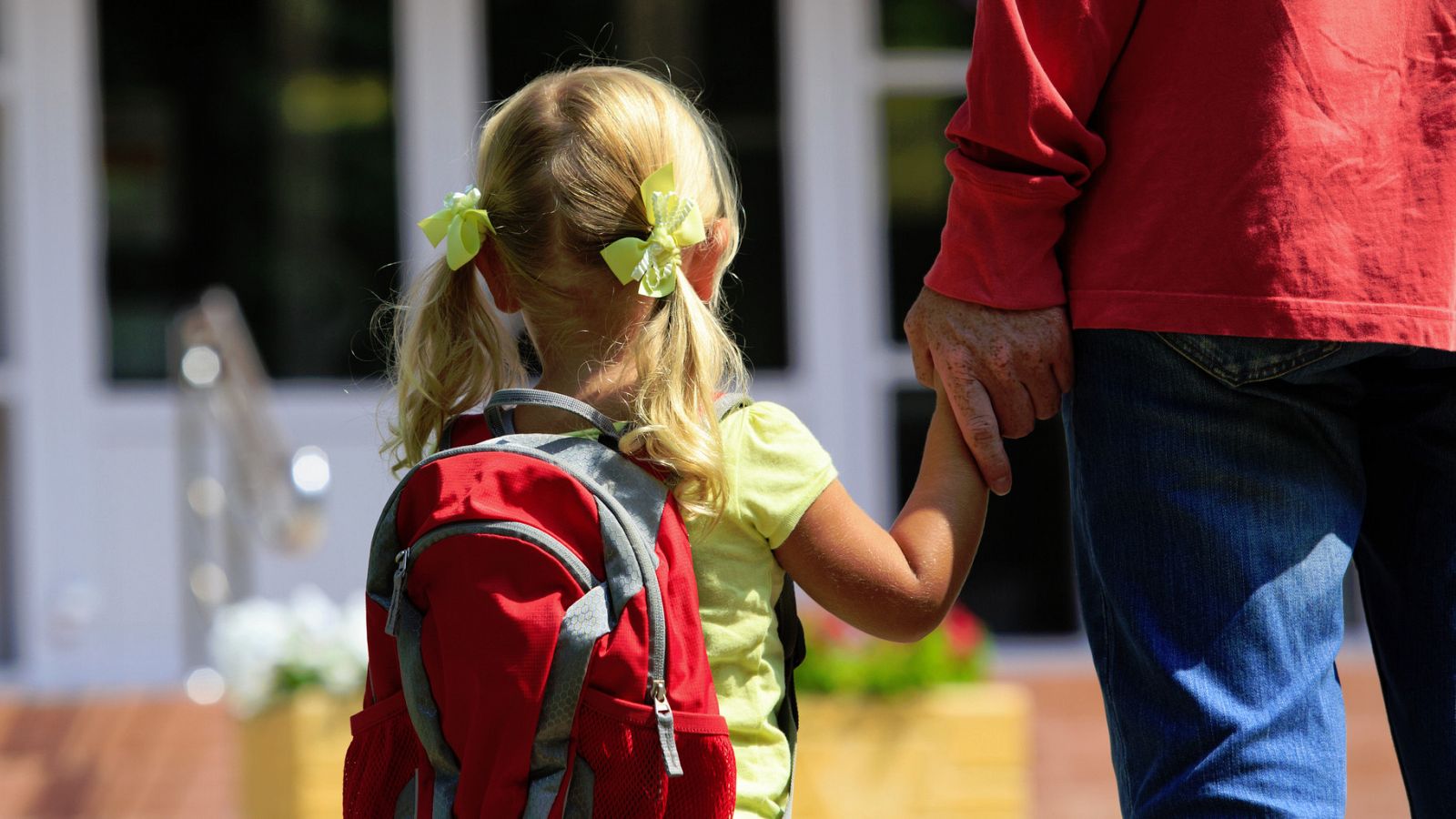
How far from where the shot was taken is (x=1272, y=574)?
1735 mm

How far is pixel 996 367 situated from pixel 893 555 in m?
A: 0.27

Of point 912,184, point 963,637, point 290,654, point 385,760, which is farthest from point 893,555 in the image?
point 912,184

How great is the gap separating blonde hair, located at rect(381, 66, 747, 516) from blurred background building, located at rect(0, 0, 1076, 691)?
4267 millimetres

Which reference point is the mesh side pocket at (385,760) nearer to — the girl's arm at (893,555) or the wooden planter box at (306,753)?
the girl's arm at (893,555)

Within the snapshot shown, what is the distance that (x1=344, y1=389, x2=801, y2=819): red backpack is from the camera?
1574 mm

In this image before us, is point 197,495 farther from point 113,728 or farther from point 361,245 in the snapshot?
point 361,245

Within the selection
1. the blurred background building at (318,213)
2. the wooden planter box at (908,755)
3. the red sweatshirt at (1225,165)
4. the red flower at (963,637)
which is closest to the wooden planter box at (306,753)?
the wooden planter box at (908,755)

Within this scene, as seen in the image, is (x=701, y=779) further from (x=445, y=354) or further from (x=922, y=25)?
(x=922, y=25)

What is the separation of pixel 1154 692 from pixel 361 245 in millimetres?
5007

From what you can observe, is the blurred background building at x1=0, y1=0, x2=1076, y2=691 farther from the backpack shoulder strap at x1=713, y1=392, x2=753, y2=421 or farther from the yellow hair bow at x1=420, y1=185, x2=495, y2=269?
the backpack shoulder strap at x1=713, y1=392, x2=753, y2=421

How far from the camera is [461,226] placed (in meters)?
1.82

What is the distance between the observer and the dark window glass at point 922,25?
6.34m

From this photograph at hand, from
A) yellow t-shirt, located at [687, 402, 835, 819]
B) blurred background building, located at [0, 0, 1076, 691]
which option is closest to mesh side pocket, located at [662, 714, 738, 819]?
yellow t-shirt, located at [687, 402, 835, 819]

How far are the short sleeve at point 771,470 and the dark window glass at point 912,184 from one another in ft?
15.2
